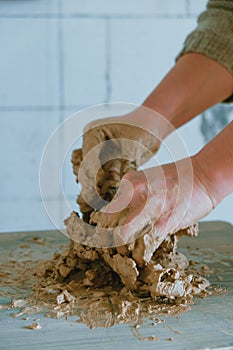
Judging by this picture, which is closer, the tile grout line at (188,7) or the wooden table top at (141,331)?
the wooden table top at (141,331)

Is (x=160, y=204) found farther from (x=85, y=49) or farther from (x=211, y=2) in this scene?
(x=85, y=49)

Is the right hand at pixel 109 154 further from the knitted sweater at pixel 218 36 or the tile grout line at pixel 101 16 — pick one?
the tile grout line at pixel 101 16

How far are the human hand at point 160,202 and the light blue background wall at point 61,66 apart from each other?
95 centimetres

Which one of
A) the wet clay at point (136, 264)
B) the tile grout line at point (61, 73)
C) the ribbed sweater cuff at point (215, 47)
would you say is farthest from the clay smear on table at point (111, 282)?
the tile grout line at point (61, 73)

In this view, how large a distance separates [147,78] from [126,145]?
838 millimetres

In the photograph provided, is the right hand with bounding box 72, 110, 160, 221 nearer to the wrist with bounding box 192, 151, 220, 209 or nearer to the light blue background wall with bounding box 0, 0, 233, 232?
the wrist with bounding box 192, 151, 220, 209

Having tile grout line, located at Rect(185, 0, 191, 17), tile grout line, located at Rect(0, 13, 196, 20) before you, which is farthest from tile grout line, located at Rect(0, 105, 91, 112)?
→ tile grout line, located at Rect(185, 0, 191, 17)

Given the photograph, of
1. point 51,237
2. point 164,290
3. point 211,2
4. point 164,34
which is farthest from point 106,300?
point 164,34

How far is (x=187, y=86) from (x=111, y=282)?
421mm

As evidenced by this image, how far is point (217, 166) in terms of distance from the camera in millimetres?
796

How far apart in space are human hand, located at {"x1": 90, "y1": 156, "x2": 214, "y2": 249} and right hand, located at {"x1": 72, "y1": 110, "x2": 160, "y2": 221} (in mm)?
119

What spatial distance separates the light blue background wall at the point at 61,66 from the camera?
1.70 metres

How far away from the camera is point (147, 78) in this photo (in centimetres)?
178

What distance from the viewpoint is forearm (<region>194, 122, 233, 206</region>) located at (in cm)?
79
